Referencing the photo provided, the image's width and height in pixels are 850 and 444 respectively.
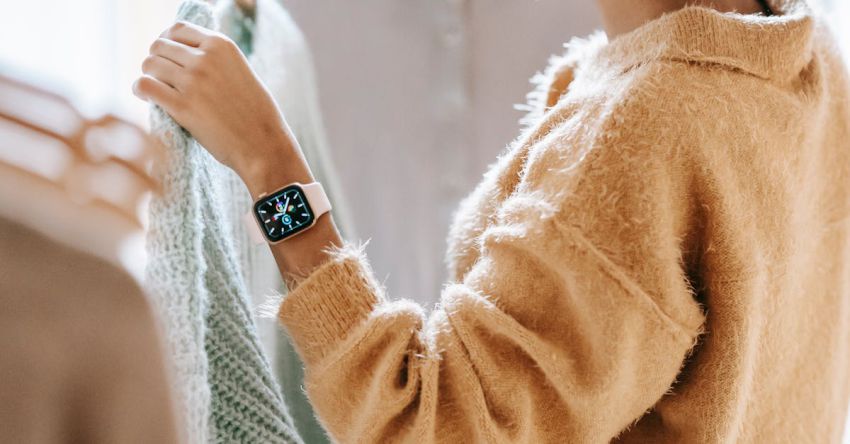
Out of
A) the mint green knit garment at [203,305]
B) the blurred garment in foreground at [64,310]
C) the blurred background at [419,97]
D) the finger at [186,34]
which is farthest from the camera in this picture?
the blurred background at [419,97]

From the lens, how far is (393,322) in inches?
23.0

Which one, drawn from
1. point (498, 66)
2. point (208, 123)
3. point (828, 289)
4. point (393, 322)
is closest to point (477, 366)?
point (393, 322)

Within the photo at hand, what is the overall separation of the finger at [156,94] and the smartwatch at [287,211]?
3.5 inches

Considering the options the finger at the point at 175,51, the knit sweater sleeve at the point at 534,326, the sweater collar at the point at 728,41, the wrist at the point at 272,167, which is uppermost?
the finger at the point at 175,51

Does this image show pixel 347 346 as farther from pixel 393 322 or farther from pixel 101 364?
pixel 101 364

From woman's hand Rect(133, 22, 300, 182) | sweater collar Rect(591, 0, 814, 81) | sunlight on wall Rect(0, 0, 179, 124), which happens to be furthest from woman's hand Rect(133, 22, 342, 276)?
sweater collar Rect(591, 0, 814, 81)

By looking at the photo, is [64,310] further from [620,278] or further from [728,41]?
[728,41]

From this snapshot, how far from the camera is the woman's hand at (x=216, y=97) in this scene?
0.54m

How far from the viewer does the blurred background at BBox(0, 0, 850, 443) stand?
1.22m

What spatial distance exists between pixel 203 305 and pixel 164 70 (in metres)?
0.17

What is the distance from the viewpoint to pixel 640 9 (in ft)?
2.16

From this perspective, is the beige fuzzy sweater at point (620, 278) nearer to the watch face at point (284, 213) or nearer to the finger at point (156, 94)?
the watch face at point (284, 213)

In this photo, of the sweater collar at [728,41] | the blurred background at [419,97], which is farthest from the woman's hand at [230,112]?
the blurred background at [419,97]

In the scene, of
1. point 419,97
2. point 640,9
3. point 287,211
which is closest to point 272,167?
point 287,211
